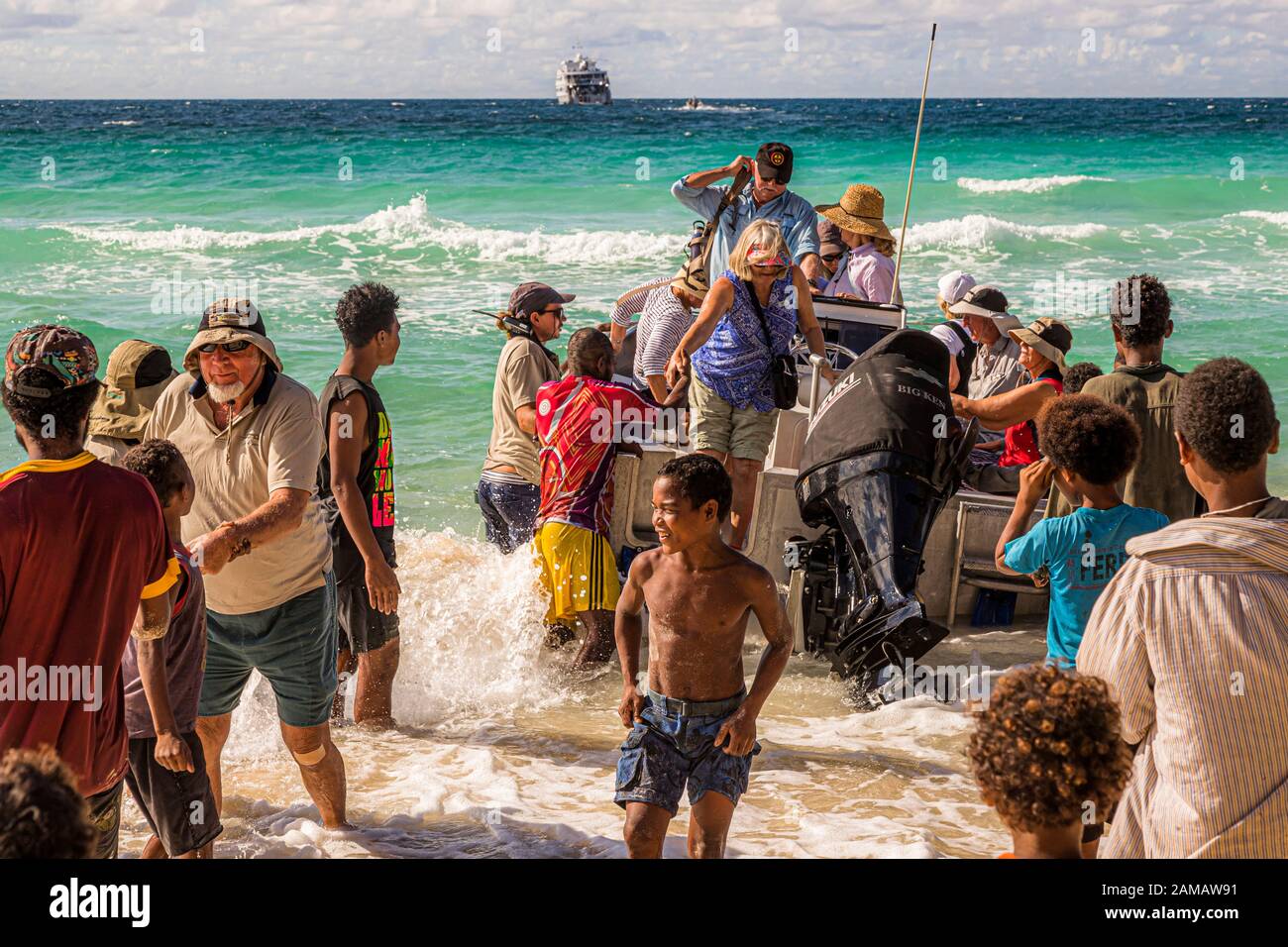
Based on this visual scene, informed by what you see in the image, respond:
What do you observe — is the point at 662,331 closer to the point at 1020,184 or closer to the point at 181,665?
the point at 181,665

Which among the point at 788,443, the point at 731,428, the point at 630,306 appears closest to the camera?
the point at 731,428

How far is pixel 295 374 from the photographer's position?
41.6 ft

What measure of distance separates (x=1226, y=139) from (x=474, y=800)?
4987 centimetres

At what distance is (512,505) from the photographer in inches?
243

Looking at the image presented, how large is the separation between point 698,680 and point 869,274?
4.85 metres

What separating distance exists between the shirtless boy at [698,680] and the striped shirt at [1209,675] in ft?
3.97

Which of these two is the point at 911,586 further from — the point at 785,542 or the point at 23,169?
the point at 23,169

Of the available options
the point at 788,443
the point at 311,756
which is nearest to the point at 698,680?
the point at 311,756

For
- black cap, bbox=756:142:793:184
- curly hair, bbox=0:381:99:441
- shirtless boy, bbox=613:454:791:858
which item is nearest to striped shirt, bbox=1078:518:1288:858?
shirtless boy, bbox=613:454:791:858

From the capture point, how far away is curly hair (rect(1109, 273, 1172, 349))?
14.6ft

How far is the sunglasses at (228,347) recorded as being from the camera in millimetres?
3797

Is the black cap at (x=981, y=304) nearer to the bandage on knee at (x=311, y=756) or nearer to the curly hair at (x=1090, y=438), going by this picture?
the curly hair at (x=1090, y=438)

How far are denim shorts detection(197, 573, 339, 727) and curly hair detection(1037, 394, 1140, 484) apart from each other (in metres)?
2.29
